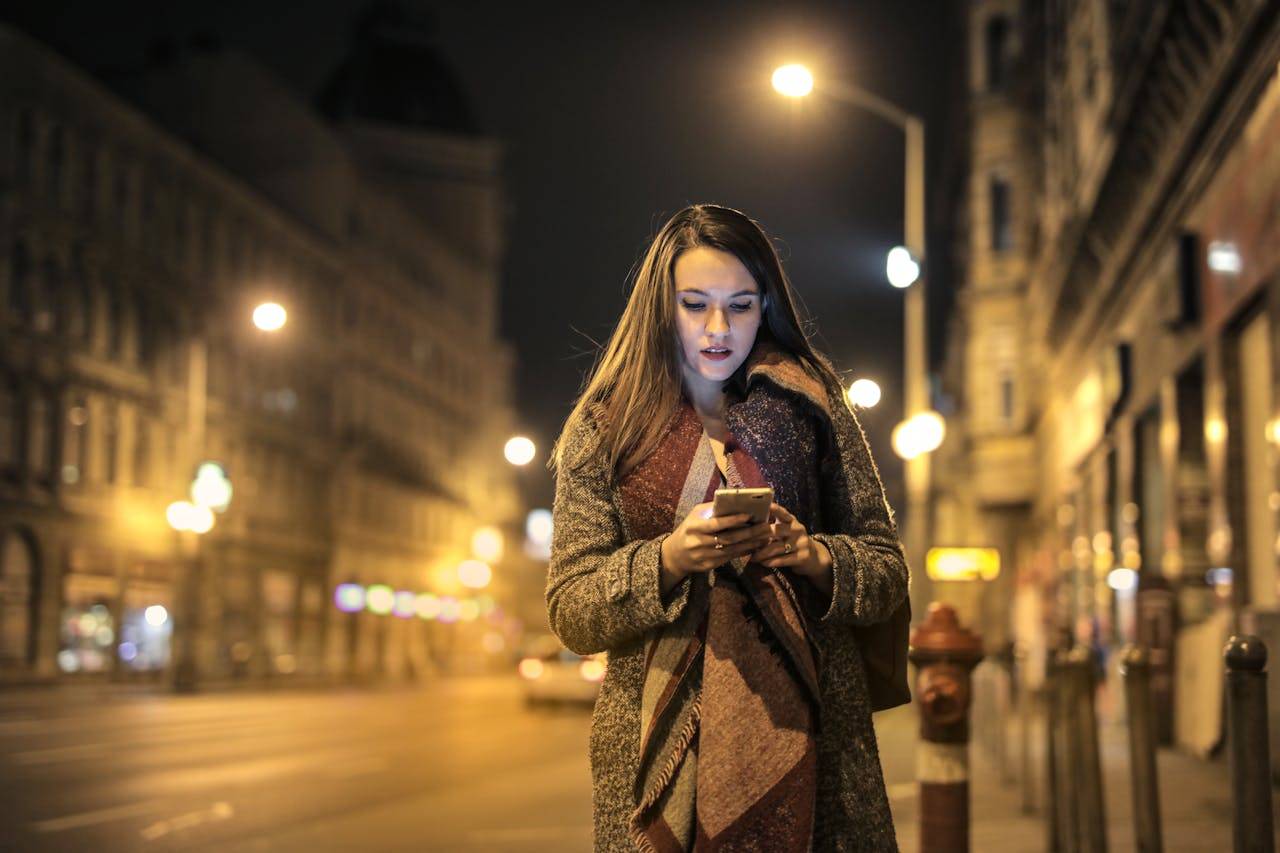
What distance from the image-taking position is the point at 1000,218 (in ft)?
146

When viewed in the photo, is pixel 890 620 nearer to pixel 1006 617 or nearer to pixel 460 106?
pixel 1006 617

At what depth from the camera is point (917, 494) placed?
27.1 meters

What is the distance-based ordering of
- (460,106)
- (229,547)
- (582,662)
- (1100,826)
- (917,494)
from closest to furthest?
(1100,826) < (917,494) < (582,662) < (229,547) < (460,106)

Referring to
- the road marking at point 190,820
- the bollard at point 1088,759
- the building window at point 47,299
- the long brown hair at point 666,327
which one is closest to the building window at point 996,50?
the building window at point 47,299

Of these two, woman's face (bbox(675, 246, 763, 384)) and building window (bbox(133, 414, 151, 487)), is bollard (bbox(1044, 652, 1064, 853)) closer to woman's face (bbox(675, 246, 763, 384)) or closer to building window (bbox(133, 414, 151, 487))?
woman's face (bbox(675, 246, 763, 384))

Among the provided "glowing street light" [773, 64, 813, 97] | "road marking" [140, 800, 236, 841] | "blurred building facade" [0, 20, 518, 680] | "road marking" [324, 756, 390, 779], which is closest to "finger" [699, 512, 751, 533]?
"road marking" [140, 800, 236, 841]

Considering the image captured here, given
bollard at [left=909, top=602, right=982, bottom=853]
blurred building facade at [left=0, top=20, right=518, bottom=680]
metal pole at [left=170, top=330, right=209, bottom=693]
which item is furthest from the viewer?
blurred building facade at [left=0, top=20, right=518, bottom=680]

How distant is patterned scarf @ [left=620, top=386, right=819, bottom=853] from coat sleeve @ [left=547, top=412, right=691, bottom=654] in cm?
7

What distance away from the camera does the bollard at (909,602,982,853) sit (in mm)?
6562

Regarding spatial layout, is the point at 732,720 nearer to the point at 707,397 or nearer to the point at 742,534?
the point at 742,534

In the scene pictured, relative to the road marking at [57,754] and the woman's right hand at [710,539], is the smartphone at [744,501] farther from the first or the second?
the road marking at [57,754]

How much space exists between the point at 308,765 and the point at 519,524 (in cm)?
8647

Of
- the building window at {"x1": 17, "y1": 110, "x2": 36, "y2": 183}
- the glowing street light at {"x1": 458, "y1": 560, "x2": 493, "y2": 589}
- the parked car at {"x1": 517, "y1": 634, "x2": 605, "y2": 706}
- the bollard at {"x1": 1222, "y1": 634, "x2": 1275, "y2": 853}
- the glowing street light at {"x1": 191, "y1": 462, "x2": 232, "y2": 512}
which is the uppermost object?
the building window at {"x1": 17, "y1": 110, "x2": 36, "y2": 183}

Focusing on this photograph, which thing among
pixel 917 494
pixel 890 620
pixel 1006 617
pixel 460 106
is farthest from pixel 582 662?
pixel 460 106
